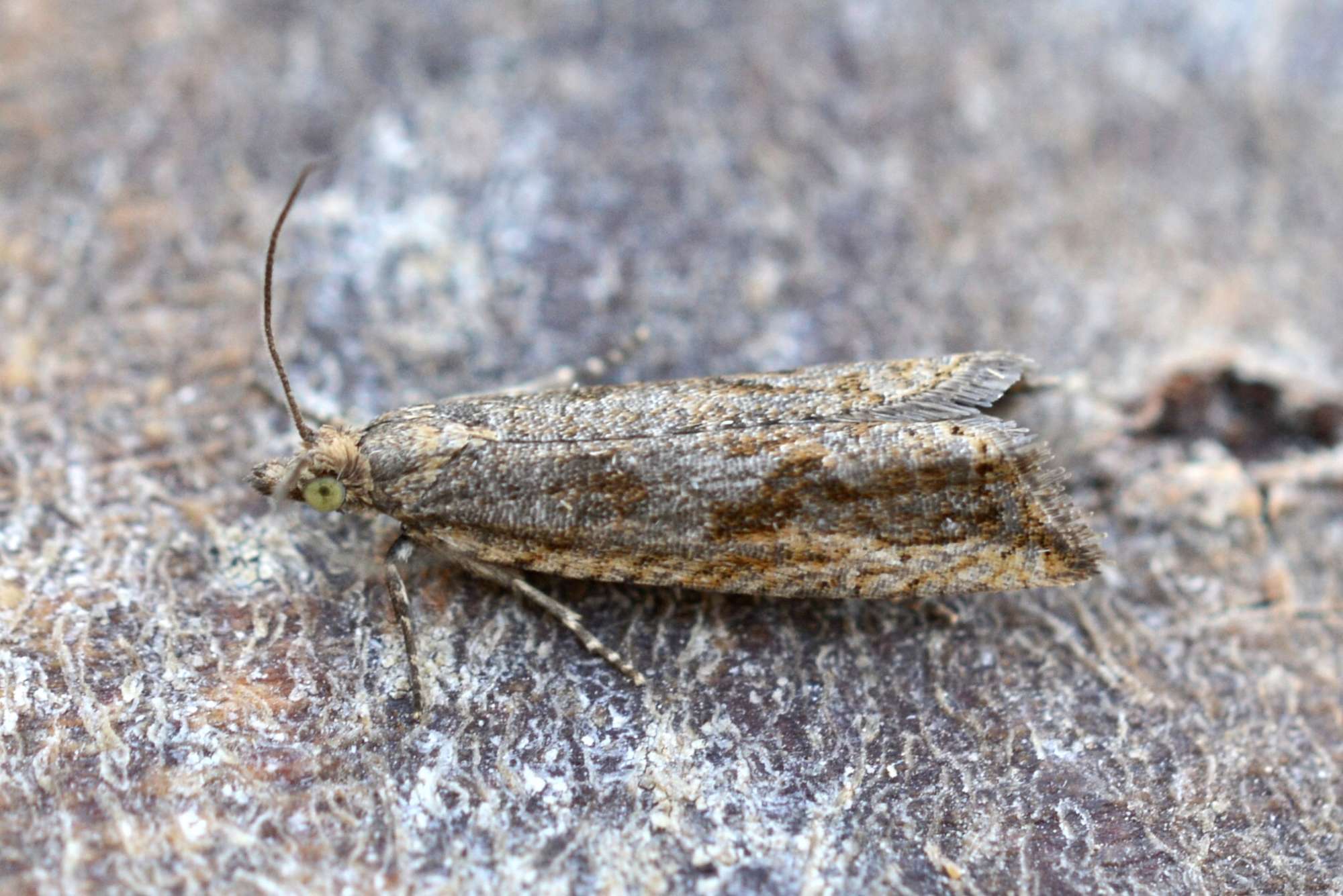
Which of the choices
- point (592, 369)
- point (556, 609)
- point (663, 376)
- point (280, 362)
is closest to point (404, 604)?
point (556, 609)

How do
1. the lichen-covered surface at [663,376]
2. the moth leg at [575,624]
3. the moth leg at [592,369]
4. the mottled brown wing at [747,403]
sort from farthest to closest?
1. the moth leg at [592,369]
2. the mottled brown wing at [747,403]
3. the moth leg at [575,624]
4. the lichen-covered surface at [663,376]

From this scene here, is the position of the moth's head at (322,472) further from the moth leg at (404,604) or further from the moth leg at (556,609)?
the moth leg at (556,609)

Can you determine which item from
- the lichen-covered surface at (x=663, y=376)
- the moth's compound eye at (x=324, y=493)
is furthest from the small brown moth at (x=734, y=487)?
the lichen-covered surface at (x=663, y=376)

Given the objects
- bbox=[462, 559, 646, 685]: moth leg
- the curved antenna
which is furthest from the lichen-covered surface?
the curved antenna

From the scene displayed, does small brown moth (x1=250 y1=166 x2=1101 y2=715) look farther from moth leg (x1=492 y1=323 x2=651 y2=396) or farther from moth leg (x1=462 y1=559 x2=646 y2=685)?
moth leg (x1=492 y1=323 x2=651 y2=396)

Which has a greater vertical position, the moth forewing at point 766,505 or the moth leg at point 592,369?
the moth leg at point 592,369

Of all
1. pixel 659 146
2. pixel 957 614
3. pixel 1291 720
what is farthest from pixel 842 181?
pixel 1291 720
